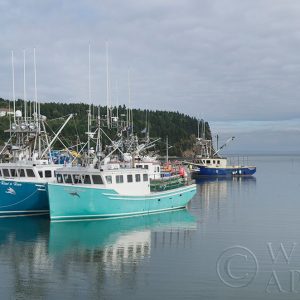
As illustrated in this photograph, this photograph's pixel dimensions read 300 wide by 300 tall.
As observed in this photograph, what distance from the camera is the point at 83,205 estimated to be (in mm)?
35688

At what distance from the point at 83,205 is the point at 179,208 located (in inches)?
421

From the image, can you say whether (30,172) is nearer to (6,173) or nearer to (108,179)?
(6,173)

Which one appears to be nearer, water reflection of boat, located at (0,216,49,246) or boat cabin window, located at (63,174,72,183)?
water reflection of boat, located at (0,216,49,246)

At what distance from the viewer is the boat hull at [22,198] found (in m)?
37.0

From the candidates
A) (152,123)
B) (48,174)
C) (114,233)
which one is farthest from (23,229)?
(152,123)

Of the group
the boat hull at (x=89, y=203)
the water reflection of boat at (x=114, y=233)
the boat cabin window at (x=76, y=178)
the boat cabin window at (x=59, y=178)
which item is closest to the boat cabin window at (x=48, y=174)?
the boat cabin window at (x=59, y=178)

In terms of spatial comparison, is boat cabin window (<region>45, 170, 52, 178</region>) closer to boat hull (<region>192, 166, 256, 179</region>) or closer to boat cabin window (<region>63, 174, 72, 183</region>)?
boat cabin window (<region>63, 174, 72, 183</region>)

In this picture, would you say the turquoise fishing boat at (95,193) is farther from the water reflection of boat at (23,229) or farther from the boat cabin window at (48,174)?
the boat cabin window at (48,174)

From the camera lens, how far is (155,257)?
27.2 m

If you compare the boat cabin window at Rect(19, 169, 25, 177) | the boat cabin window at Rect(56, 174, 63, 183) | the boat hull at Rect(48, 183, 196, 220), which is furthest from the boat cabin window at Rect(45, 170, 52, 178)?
the boat hull at Rect(48, 183, 196, 220)

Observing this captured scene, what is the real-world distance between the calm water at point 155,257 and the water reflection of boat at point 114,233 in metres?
0.05

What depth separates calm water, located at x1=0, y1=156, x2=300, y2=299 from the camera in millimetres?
21562

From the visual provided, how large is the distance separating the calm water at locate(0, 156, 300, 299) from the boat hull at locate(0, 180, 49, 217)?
33.5 inches

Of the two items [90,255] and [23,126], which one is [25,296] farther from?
[23,126]
